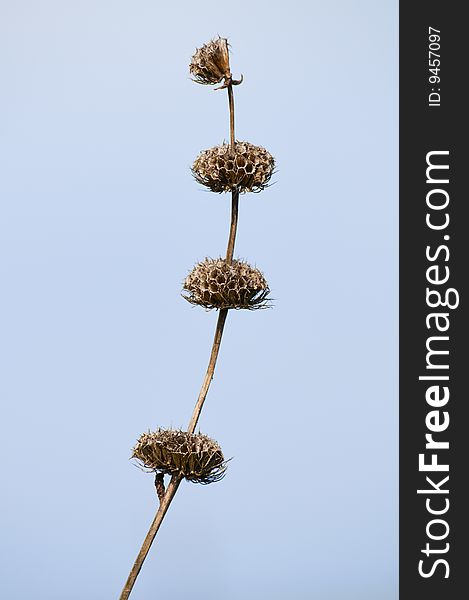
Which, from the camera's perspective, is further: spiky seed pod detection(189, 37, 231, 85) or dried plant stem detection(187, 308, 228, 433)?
dried plant stem detection(187, 308, 228, 433)

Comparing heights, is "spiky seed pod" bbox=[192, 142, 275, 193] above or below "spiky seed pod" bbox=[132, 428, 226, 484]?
above

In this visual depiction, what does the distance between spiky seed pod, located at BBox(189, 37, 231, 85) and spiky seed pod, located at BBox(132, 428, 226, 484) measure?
1.43 m

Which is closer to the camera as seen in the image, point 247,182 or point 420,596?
point 247,182

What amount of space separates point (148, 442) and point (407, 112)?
2.35 meters

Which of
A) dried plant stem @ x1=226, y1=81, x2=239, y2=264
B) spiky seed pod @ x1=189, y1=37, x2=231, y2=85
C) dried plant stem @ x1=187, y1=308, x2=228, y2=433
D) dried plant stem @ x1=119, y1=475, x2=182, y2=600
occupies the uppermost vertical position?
spiky seed pod @ x1=189, y1=37, x2=231, y2=85

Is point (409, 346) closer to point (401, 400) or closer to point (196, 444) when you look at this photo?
point (401, 400)

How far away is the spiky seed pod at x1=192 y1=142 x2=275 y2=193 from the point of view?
18.6 feet

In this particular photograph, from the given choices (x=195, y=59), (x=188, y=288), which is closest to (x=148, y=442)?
(x=188, y=288)

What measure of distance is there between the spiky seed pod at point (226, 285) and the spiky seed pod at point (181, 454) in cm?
54

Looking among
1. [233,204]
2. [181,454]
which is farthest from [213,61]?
[181,454]

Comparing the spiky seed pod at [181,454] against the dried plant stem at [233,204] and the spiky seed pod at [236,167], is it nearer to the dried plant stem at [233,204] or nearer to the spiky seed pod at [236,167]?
the dried plant stem at [233,204]

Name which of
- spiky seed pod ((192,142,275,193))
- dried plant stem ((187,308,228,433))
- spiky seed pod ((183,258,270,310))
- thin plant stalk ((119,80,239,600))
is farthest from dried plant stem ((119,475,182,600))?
spiky seed pod ((192,142,275,193))

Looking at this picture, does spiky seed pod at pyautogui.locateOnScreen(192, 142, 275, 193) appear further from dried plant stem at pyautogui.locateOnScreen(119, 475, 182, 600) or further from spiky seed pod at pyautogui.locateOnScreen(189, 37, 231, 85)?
dried plant stem at pyautogui.locateOnScreen(119, 475, 182, 600)

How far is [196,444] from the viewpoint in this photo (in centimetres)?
559
